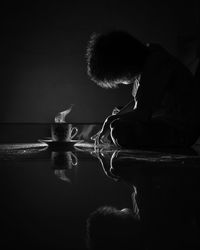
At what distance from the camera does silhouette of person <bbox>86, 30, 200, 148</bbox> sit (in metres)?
1.22

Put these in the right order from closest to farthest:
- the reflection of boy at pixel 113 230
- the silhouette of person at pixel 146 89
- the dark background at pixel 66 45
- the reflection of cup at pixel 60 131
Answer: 1. the reflection of boy at pixel 113 230
2. the silhouette of person at pixel 146 89
3. the reflection of cup at pixel 60 131
4. the dark background at pixel 66 45

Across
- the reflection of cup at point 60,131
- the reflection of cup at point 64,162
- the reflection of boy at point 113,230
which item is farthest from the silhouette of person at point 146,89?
the reflection of boy at point 113,230

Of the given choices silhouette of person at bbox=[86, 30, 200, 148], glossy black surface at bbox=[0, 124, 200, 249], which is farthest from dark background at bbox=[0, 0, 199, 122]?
glossy black surface at bbox=[0, 124, 200, 249]

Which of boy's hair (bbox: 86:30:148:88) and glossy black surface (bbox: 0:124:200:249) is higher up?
boy's hair (bbox: 86:30:148:88)

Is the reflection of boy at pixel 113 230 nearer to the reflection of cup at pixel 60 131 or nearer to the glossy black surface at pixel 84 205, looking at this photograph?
the glossy black surface at pixel 84 205

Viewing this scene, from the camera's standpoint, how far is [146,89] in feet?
4.01

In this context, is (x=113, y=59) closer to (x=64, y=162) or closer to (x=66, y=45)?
(x=64, y=162)

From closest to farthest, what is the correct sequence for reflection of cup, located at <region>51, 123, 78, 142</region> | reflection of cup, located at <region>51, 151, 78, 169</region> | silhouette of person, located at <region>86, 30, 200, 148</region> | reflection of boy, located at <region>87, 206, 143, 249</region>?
reflection of boy, located at <region>87, 206, 143, 249</region>
reflection of cup, located at <region>51, 151, 78, 169</region>
silhouette of person, located at <region>86, 30, 200, 148</region>
reflection of cup, located at <region>51, 123, 78, 142</region>

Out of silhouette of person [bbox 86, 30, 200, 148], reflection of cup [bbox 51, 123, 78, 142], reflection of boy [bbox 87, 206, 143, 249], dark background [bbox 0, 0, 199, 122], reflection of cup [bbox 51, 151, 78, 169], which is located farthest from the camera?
dark background [bbox 0, 0, 199, 122]

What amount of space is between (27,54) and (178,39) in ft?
3.72

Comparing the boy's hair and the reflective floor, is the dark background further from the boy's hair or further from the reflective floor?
the reflective floor

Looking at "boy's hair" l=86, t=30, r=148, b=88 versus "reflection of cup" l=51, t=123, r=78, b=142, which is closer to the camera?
"boy's hair" l=86, t=30, r=148, b=88

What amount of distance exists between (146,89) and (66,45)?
4.12 ft

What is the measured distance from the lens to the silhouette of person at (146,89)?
48.1 inches
